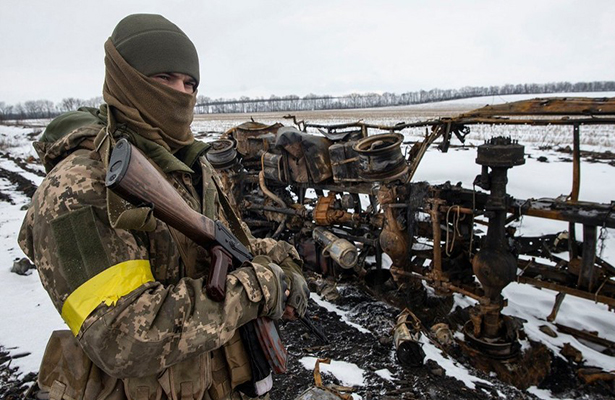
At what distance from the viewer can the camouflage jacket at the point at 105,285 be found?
4.12ft

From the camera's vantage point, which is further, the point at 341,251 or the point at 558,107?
the point at 341,251

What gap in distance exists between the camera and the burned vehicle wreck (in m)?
3.92

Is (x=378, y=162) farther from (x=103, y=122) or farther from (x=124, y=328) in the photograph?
(x=124, y=328)

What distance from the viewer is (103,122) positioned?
1694 mm

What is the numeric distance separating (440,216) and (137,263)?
393 centimetres

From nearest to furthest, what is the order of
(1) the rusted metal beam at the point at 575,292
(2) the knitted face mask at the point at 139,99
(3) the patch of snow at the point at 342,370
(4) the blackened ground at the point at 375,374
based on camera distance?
(2) the knitted face mask at the point at 139,99
(4) the blackened ground at the point at 375,374
(3) the patch of snow at the point at 342,370
(1) the rusted metal beam at the point at 575,292

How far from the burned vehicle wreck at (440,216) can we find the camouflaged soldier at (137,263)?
3043 millimetres

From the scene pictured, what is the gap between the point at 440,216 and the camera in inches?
183

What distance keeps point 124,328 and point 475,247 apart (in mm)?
4745

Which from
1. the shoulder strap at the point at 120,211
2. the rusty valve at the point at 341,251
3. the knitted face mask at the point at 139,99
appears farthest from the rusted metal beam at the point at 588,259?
the shoulder strap at the point at 120,211

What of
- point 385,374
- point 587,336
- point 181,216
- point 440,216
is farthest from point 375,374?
point 181,216

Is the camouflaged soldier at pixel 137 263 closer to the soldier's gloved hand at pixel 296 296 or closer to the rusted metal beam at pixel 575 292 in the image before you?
the soldier's gloved hand at pixel 296 296

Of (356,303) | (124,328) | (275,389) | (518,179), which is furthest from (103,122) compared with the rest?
(518,179)

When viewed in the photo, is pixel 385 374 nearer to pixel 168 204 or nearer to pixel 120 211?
pixel 168 204
